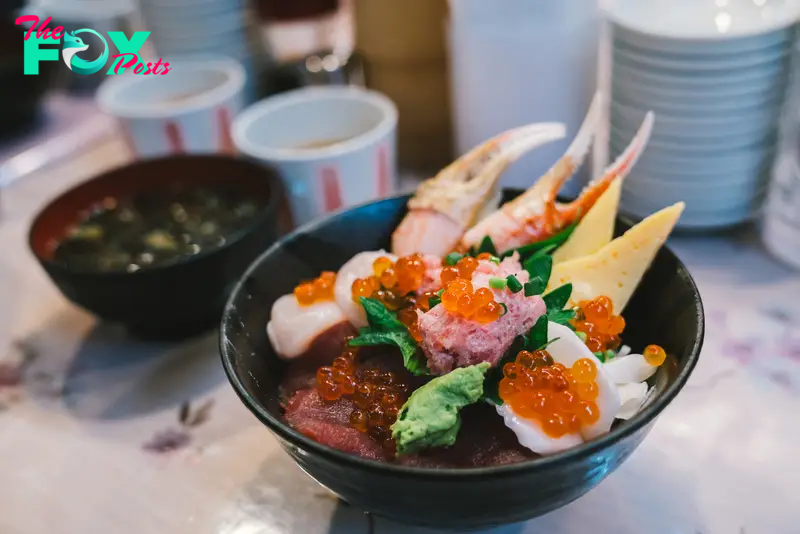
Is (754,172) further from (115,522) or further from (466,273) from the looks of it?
(115,522)

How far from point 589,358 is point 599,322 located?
0.20 ft

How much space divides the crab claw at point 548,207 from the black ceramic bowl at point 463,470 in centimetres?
4

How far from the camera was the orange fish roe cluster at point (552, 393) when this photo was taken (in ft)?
1.55

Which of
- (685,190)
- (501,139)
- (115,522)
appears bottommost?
(115,522)

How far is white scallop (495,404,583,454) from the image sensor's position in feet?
1.53

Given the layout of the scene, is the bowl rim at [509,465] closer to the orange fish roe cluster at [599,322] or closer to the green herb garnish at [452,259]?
the orange fish roe cluster at [599,322]

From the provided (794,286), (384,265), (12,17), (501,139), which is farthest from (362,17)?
(12,17)

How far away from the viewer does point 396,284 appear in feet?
1.90

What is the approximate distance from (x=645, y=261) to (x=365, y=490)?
295 millimetres

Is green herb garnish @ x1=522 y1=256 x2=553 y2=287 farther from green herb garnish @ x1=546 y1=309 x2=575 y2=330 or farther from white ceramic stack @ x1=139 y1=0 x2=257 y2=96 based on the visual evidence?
white ceramic stack @ x1=139 y1=0 x2=257 y2=96

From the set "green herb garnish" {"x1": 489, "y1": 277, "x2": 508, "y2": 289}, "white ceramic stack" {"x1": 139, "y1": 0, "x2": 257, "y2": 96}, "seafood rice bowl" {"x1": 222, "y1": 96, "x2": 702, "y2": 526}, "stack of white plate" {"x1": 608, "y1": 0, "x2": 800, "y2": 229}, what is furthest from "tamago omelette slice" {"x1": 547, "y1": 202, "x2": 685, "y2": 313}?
"white ceramic stack" {"x1": 139, "y1": 0, "x2": 257, "y2": 96}

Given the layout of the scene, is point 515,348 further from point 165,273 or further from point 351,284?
point 165,273

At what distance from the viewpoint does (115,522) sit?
24.6 inches

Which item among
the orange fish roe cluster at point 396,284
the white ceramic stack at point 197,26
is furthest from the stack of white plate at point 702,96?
the white ceramic stack at point 197,26
